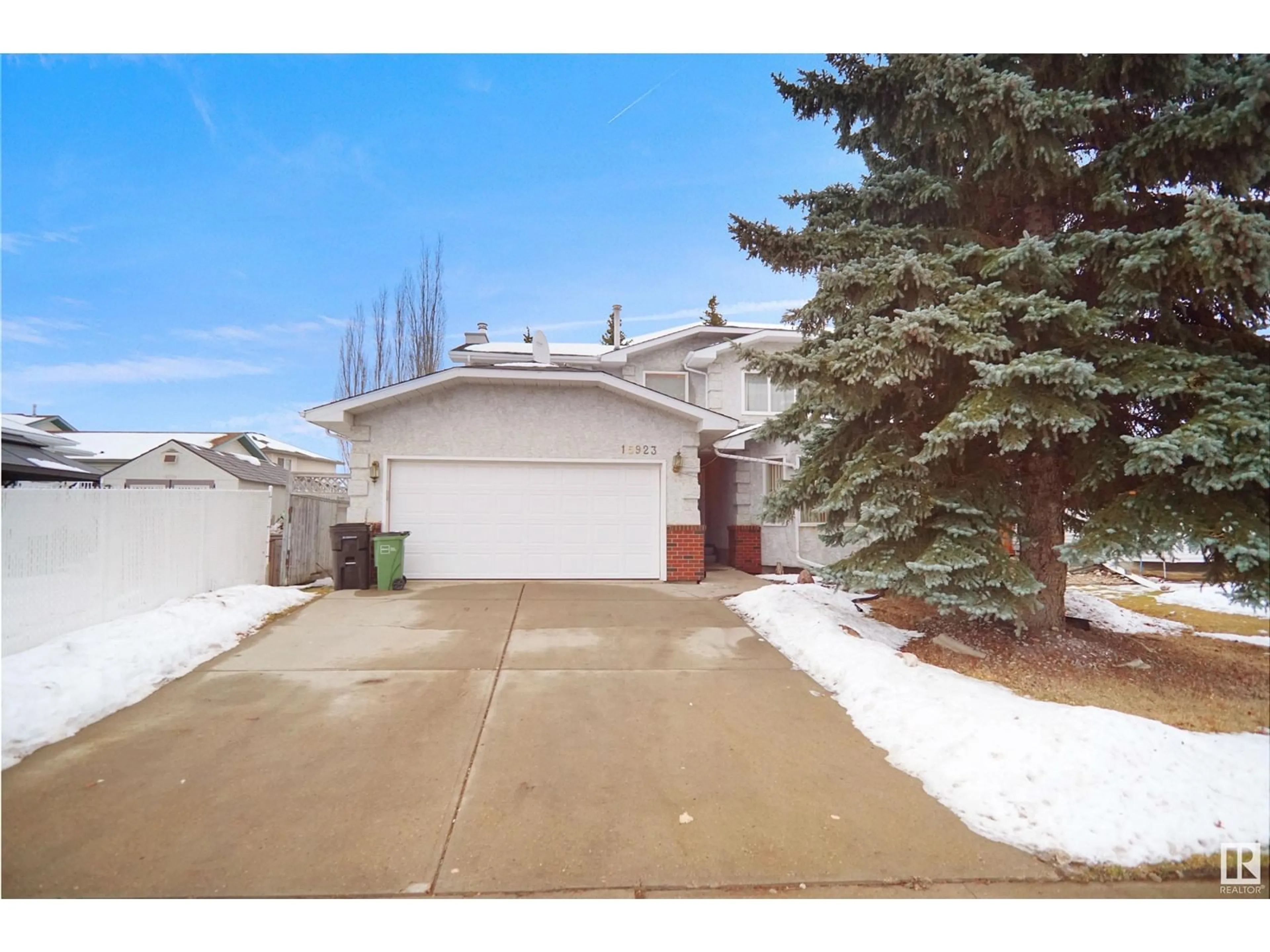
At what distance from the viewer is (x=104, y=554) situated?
17.6 feet

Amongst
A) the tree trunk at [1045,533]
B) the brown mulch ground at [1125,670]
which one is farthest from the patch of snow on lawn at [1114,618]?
the tree trunk at [1045,533]

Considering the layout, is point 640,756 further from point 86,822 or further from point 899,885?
point 86,822

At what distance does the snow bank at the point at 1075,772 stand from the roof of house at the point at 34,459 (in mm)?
6582

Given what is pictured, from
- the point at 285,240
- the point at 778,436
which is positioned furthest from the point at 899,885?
the point at 285,240

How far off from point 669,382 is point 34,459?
11.4 m

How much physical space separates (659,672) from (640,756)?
149cm

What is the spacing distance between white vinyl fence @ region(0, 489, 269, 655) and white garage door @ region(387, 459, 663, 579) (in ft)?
8.16

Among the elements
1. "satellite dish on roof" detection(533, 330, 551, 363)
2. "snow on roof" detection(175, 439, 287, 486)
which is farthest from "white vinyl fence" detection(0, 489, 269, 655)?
"snow on roof" detection(175, 439, 287, 486)

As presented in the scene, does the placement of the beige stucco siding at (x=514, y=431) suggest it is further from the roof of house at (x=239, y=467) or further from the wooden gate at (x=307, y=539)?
the roof of house at (x=239, y=467)

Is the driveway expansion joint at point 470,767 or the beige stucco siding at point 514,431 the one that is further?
the beige stucco siding at point 514,431

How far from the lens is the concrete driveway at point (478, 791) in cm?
242

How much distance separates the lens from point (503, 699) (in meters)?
4.27

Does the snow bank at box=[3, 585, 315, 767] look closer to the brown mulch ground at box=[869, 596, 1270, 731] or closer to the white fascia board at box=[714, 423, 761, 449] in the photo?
the brown mulch ground at box=[869, 596, 1270, 731]

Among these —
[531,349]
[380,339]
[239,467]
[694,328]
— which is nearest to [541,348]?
[531,349]
